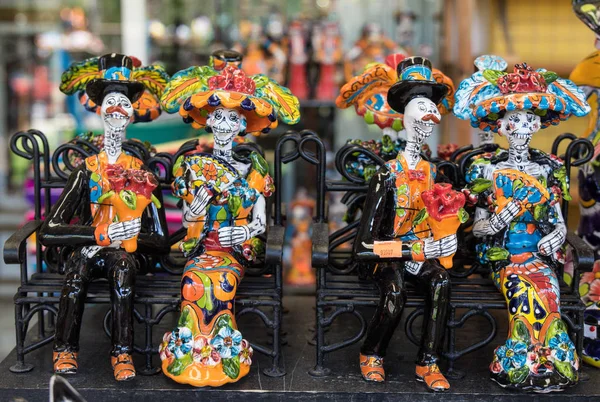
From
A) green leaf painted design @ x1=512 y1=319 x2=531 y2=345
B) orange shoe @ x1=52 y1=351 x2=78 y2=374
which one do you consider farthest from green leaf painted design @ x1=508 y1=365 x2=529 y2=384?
orange shoe @ x1=52 y1=351 x2=78 y2=374

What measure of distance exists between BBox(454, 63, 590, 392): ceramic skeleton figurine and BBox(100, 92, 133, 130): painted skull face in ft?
4.55

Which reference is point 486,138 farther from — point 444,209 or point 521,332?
point 521,332

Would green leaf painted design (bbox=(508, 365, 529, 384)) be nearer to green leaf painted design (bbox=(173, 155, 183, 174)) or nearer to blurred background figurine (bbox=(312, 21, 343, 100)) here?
green leaf painted design (bbox=(173, 155, 183, 174))

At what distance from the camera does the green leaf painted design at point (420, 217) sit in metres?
3.30

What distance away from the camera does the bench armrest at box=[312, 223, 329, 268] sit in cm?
322

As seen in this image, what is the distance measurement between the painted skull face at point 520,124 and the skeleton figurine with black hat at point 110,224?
1465 mm

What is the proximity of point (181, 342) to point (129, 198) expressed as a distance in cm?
61

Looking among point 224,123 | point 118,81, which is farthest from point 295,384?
point 118,81

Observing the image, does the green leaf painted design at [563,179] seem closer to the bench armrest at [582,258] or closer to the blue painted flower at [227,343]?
the bench armrest at [582,258]

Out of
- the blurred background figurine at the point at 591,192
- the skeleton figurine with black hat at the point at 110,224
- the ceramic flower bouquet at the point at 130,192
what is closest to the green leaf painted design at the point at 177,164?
the skeleton figurine with black hat at the point at 110,224

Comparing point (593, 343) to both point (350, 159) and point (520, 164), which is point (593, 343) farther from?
point (350, 159)

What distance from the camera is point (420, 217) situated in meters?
3.32

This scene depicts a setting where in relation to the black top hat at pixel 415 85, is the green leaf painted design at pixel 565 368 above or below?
below

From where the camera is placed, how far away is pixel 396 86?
127 inches
